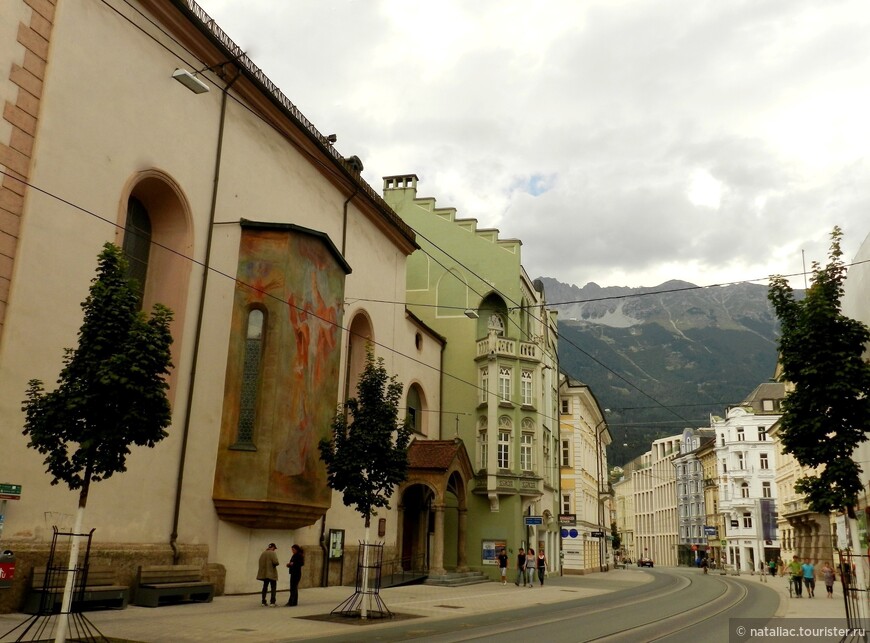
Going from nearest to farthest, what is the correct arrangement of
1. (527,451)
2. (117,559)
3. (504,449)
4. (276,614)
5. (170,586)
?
1. (117,559)
2. (276,614)
3. (170,586)
4. (504,449)
5. (527,451)

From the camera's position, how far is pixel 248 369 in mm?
20953

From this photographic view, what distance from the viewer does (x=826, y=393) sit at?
48.8 feet

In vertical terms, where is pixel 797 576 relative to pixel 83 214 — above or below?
below

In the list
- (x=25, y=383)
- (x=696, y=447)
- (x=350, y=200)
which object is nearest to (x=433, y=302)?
(x=350, y=200)

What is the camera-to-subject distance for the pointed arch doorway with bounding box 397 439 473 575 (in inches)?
1320

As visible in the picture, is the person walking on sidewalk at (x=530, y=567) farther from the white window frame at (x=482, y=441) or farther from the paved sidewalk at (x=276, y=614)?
the paved sidewalk at (x=276, y=614)

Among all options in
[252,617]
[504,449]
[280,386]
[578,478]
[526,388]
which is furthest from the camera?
[578,478]

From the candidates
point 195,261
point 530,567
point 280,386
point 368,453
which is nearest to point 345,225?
point 195,261

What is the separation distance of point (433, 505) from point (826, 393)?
2161cm

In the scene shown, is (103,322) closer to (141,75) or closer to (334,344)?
(141,75)

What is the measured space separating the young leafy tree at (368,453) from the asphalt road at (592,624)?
127 inches

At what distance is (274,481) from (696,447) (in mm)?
102837

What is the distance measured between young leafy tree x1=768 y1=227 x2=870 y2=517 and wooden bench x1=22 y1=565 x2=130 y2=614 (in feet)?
45.1

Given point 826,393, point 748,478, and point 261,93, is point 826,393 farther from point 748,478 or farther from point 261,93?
point 748,478
